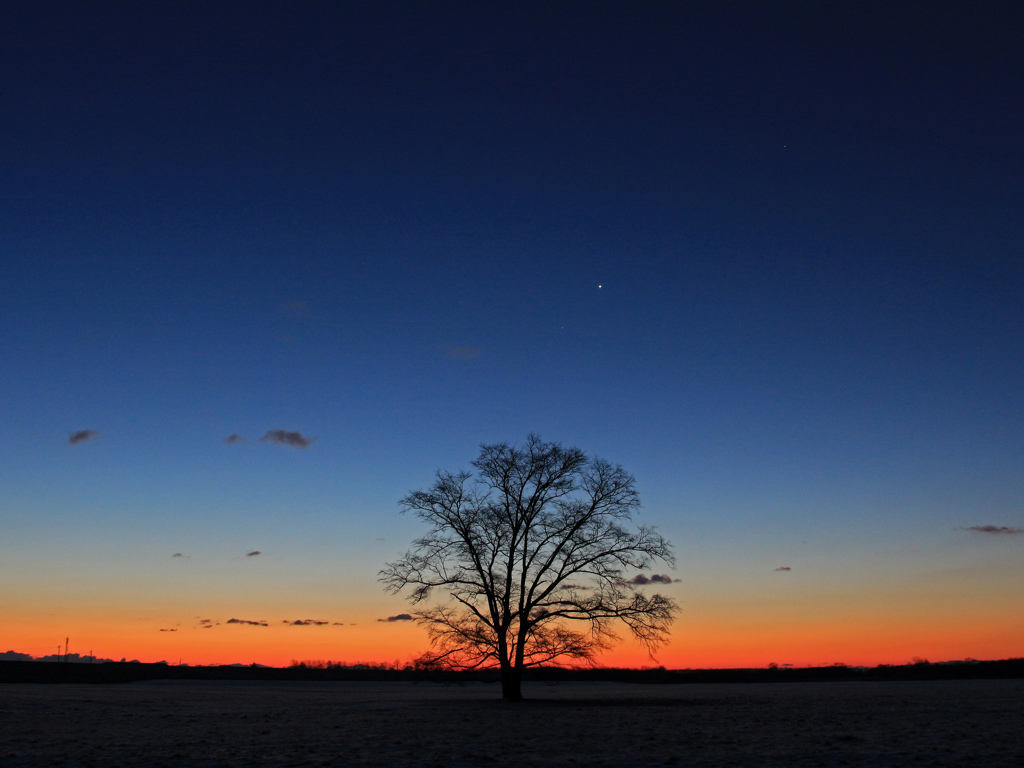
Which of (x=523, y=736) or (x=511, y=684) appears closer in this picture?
(x=523, y=736)

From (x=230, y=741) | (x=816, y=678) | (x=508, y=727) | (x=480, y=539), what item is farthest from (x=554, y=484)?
(x=816, y=678)

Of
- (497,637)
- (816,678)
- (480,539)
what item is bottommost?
(816,678)

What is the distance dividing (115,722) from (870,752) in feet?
84.5

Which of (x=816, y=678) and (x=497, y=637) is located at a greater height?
(x=497, y=637)

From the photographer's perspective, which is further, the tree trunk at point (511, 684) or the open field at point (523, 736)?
the tree trunk at point (511, 684)

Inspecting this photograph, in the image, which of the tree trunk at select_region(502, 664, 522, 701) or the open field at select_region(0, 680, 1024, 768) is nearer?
→ the open field at select_region(0, 680, 1024, 768)

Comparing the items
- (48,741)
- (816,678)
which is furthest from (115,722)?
(816,678)

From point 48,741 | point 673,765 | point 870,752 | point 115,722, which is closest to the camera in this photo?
point 673,765

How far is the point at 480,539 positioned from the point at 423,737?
1689cm

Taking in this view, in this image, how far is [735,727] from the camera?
24.7m

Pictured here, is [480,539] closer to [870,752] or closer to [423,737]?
[423,737]

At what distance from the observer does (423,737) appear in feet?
70.2

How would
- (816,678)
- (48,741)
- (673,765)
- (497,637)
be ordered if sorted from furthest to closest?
(816,678)
(497,637)
(48,741)
(673,765)

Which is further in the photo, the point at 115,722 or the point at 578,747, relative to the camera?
the point at 115,722
